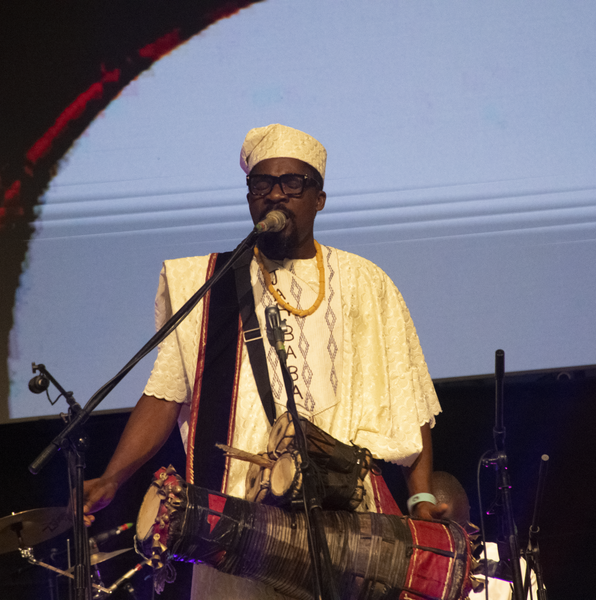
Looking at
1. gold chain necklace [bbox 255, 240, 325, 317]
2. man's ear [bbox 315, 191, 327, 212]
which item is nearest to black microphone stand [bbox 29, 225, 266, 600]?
gold chain necklace [bbox 255, 240, 325, 317]

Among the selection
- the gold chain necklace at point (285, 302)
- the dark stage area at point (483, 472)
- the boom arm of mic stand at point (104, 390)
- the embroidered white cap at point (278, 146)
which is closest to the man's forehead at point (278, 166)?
the embroidered white cap at point (278, 146)

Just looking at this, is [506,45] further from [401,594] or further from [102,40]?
[401,594]

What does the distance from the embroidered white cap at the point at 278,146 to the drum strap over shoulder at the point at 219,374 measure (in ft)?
1.23

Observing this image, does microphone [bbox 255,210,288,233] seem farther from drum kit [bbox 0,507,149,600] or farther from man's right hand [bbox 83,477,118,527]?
drum kit [bbox 0,507,149,600]

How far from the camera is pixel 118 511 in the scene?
14.6ft

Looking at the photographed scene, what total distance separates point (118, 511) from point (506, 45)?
136 inches

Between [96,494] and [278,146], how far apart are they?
4.27 ft

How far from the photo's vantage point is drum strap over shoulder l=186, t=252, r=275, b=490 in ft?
7.66

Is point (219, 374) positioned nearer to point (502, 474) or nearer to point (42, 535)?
point (502, 474)

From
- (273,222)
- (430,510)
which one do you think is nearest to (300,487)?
(430,510)

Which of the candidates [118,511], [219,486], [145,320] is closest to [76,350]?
[145,320]

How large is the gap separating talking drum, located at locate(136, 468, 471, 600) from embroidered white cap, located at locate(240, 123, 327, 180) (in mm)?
1246

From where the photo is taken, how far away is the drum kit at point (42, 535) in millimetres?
3678

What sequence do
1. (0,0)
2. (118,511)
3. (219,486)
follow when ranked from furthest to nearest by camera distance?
(118,511) → (0,0) → (219,486)
